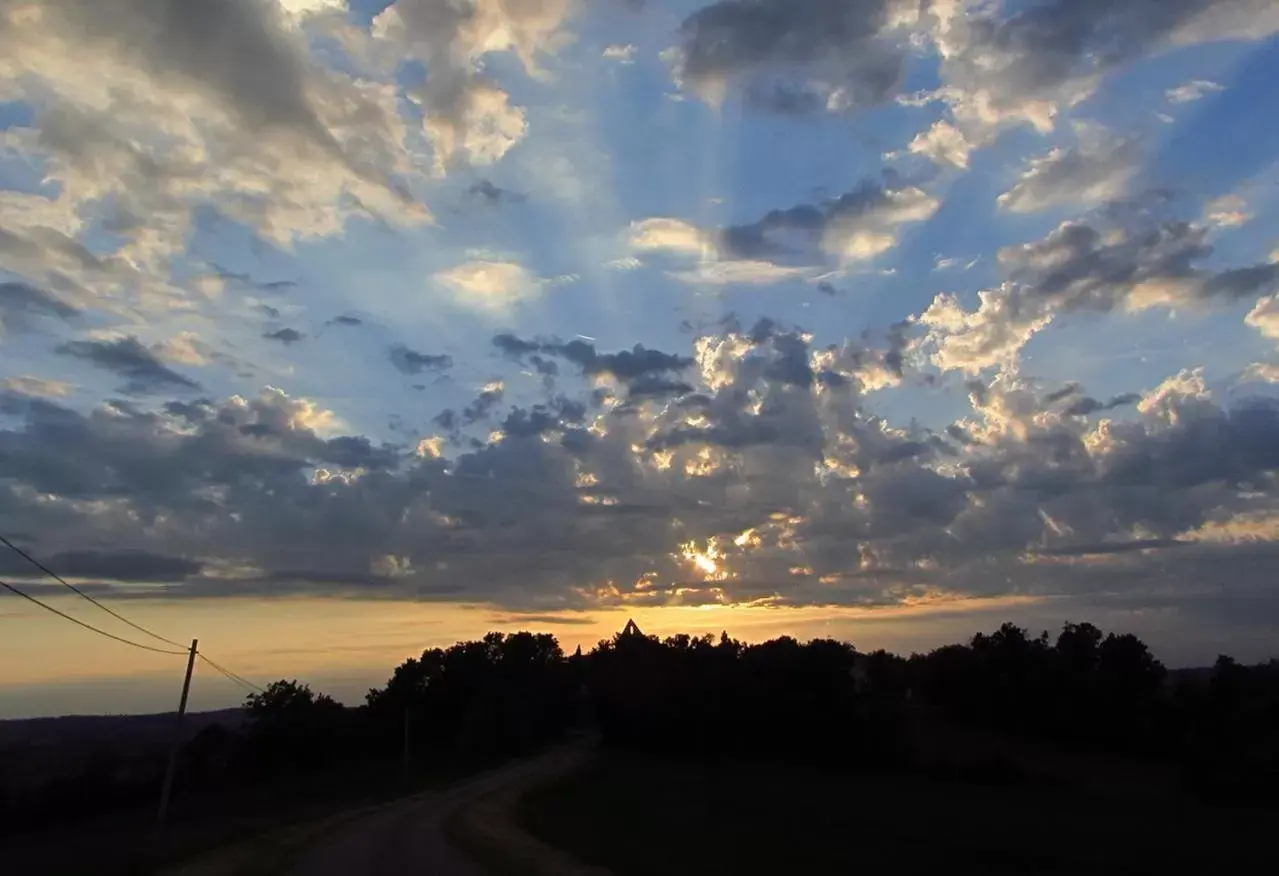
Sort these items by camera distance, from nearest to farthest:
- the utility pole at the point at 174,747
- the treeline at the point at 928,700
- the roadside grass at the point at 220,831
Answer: the roadside grass at the point at 220,831 < the utility pole at the point at 174,747 < the treeline at the point at 928,700

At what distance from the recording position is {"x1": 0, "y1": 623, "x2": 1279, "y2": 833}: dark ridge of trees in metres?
81.4

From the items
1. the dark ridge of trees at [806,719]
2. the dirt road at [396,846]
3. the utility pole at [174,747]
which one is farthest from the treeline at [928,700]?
the utility pole at [174,747]

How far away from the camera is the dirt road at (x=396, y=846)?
2820 centimetres

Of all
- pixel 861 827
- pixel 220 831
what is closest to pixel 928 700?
pixel 861 827

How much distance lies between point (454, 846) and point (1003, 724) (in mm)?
85493

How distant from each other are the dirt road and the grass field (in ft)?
12.1

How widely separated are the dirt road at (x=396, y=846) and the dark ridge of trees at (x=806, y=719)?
2814 centimetres

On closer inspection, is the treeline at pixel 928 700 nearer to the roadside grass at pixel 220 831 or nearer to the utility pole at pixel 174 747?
the roadside grass at pixel 220 831

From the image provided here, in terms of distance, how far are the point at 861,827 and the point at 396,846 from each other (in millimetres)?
17844

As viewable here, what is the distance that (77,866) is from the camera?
30562 mm

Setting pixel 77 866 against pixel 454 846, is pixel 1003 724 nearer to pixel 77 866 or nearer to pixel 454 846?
pixel 454 846

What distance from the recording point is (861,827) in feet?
138

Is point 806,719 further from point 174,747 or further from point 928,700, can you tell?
point 174,747

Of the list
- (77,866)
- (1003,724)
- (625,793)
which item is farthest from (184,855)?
(1003,724)
